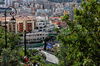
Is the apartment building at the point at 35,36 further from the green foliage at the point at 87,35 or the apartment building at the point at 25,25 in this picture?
the green foliage at the point at 87,35

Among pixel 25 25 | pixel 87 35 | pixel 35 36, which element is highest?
pixel 87 35

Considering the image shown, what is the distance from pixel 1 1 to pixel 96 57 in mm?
80230

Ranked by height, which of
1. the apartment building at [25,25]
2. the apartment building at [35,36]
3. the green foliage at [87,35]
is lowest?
→ the apartment building at [35,36]

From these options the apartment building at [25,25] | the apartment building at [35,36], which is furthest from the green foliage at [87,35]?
the apartment building at [25,25]

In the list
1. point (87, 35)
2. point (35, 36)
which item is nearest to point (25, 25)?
point (35, 36)

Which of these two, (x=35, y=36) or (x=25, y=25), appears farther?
(x=25, y=25)

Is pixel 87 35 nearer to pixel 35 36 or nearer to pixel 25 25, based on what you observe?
pixel 35 36

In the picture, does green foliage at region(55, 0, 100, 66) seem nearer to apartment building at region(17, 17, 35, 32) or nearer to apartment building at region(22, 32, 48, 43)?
apartment building at region(22, 32, 48, 43)

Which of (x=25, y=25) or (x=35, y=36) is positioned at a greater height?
(x=25, y=25)

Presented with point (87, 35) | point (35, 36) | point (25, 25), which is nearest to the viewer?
point (87, 35)

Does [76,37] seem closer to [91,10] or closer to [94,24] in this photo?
[94,24]

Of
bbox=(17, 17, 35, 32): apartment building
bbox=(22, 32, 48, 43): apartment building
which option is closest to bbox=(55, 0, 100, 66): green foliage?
bbox=(22, 32, 48, 43): apartment building

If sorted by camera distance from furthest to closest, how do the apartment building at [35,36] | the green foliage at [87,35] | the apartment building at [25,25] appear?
the apartment building at [25,25]
the apartment building at [35,36]
the green foliage at [87,35]

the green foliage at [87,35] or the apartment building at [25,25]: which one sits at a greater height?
the green foliage at [87,35]
